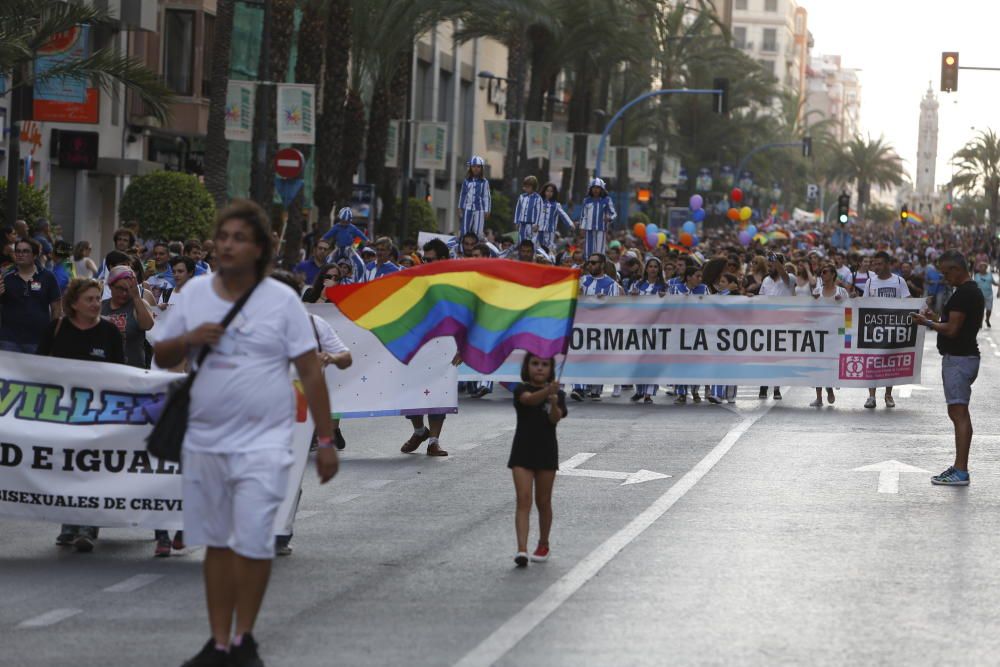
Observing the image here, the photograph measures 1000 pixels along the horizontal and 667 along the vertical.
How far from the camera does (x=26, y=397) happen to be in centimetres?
1047

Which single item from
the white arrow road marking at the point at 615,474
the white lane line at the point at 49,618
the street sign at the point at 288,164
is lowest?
the white lane line at the point at 49,618

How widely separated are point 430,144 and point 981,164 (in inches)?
3585

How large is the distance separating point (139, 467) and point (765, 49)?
175341mm

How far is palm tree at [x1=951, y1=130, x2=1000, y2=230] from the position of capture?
130 m

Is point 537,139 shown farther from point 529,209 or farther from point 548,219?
point 529,209

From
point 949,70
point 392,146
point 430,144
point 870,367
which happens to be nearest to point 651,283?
point 870,367

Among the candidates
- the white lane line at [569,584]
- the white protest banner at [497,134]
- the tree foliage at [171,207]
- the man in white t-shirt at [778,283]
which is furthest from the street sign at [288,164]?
the white protest banner at [497,134]

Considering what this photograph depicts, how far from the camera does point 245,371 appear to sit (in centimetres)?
681

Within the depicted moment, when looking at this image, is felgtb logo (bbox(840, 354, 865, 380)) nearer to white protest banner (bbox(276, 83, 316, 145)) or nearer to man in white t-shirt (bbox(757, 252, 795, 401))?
man in white t-shirt (bbox(757, 252, 795, 401))

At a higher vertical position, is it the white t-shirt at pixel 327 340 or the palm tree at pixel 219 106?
the palm tree at pixel 219 106

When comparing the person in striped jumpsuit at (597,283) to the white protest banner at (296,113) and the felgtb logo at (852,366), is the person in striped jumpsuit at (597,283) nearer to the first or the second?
the felgtb logo at (852,366)

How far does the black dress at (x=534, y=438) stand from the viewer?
9.98 meters

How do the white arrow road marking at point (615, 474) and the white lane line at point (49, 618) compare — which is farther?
the white arrow road marking at point (615, 474)

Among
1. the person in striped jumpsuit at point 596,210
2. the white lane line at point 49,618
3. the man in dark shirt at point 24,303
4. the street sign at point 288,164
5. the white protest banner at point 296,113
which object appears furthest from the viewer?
the white protest banner at point 296,113
